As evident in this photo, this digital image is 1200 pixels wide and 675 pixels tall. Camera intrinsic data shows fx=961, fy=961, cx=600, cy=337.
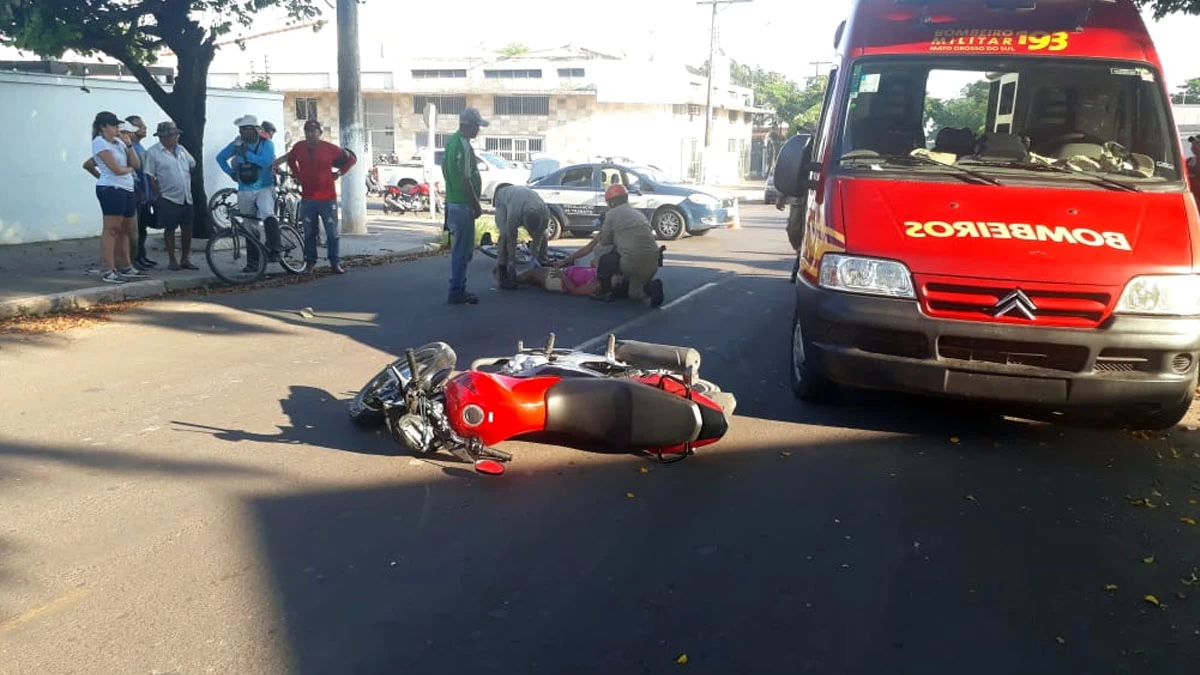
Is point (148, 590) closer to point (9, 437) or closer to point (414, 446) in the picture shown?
point (414, 446)

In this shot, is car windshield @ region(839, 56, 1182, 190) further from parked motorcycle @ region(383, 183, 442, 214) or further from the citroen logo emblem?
parked motorcycle @ region(383, 183, 442, 214)

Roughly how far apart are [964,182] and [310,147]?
8420 millimetres

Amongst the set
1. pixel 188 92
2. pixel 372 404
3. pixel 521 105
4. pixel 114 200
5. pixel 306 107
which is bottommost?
pixel 372 404

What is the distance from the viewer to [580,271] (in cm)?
1115

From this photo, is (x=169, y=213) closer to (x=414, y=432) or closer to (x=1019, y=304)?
(x=414, y=432)

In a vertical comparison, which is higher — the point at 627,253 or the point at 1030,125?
the point at 1030,125

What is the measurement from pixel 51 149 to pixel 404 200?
1169 centimetres

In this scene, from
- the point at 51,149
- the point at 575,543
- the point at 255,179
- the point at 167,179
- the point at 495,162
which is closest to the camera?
the point at 575,543

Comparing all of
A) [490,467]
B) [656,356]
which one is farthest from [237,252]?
[490,467]

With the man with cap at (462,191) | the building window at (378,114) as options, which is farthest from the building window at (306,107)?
the man with cap at (462,191)

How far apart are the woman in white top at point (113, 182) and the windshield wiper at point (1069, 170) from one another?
8.51m

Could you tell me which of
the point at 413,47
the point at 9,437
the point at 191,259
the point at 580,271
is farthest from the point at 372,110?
the point at 9,437

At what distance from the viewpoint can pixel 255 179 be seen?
11.9 metres

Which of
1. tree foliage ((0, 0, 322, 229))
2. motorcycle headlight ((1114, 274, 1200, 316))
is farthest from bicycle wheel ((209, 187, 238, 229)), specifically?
motorcycle headlight ((1114, 274, 1200, 316))
